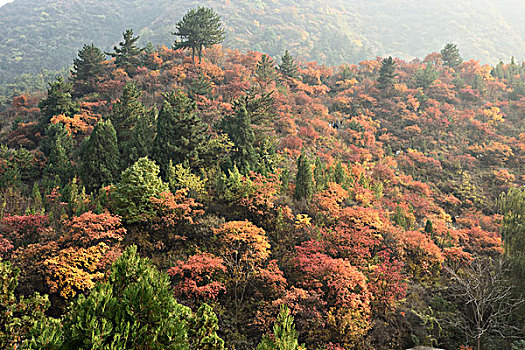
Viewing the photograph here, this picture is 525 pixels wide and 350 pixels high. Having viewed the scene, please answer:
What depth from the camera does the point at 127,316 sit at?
4957mm

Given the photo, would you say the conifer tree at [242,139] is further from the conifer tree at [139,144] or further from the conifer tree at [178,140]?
the conifer tree at [139,144]

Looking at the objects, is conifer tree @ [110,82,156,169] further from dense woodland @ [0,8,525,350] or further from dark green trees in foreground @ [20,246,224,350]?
dark green trees in foreground @ [20,246,224,350]

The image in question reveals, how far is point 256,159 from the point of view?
54.5 feet

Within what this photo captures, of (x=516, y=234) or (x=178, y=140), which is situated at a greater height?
(x=178, y=140)

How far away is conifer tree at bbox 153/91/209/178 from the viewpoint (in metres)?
15.2

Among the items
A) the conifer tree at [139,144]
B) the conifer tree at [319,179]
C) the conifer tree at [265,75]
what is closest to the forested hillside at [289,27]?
the conifer tree at [265,75]

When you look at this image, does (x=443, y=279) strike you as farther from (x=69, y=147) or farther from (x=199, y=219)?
(x=69, y=147)

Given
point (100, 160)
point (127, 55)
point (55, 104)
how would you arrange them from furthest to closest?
point (127, 55)
point (55, 104)
point (100, 160)

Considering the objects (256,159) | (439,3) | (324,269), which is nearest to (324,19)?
(439,3)

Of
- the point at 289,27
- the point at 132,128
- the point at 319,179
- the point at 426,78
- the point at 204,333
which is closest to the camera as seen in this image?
the point at 204,333

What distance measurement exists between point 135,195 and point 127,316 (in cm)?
730

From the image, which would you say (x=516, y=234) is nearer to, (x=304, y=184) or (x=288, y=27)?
(x=304, y=184)

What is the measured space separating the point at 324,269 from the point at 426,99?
29.0 meters

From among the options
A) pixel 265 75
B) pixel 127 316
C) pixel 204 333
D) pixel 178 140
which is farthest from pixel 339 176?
pixel 265 75
